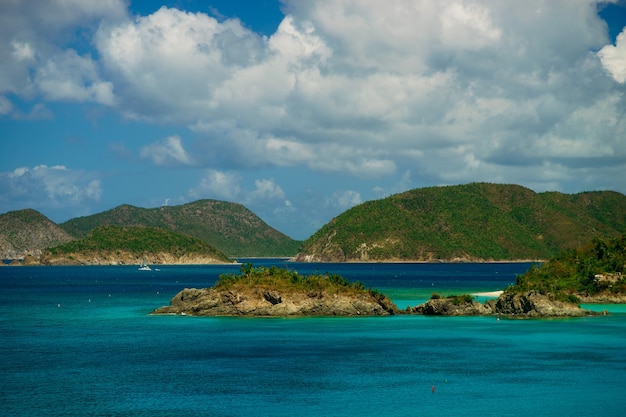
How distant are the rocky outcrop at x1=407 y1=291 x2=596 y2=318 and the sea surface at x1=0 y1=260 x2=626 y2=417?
286 centimetres

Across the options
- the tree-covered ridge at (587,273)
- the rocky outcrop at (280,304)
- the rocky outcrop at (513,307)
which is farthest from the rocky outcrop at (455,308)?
the tree-covered ridge at (587,273)

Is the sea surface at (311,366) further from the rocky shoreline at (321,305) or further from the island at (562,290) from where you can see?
the island at (562,290)

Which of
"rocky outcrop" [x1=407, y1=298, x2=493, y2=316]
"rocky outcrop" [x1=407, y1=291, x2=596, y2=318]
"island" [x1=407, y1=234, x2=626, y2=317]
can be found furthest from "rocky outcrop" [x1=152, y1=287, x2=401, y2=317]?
"island" [x1=407, y1=234, x2=626, y2=317]

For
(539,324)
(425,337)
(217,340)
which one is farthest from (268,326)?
(539,324)

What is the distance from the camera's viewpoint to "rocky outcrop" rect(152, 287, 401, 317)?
109438 mm

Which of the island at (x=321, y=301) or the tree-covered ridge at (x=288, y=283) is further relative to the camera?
the tree-covered ridge at (x=288, y=283)

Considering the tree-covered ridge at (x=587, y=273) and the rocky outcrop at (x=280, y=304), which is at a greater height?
the tree-covered ridge at (x=587, y=273)

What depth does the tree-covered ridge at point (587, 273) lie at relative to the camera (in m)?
128

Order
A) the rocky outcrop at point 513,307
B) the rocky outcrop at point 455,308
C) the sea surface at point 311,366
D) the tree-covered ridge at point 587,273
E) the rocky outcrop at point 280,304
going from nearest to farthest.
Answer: the sea surface at point 311,366, the rocky outcrop at point 513,307, the rocky outcrop at point 280,304, the rocky outcrop at point 455,308, the tree-covered ridge at point 587,273

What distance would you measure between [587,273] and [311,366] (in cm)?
7844

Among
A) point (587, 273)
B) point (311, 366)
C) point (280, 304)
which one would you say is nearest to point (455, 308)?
point (280, 304)

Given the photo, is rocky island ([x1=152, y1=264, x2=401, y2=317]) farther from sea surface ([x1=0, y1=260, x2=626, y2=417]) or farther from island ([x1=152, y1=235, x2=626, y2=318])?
Answer: sea surface ([x1=0, y1=260, x2=626, y2=417])

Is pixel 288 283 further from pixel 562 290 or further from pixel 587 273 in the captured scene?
pixel 587 273

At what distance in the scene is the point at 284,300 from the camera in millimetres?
109812
